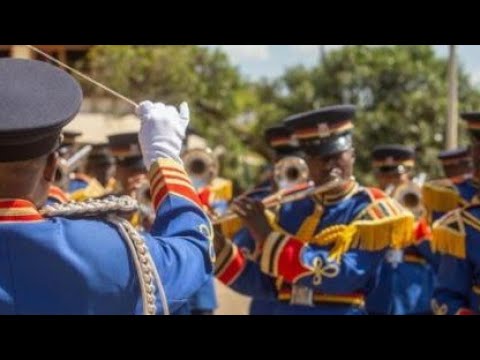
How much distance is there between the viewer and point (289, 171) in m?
8.96

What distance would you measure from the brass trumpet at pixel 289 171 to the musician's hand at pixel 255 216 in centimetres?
306

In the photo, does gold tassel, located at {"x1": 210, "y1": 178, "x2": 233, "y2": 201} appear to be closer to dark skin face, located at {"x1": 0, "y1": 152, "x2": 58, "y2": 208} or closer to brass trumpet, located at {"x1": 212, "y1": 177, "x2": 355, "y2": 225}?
brass trumpet, located at {"x1": 212, "y1": 177, "x2": 355, "y2": 225}

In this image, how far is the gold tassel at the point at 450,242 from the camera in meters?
5.05

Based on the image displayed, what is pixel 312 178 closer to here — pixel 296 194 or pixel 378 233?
pixel 296 194

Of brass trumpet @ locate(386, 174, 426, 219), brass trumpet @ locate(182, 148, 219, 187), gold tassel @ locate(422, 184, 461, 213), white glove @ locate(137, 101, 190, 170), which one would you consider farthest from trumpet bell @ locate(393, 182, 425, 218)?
white glove @ locate(137, 101, 190, 170)

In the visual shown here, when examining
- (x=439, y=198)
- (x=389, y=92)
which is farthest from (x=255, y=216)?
(x=389, y=92)

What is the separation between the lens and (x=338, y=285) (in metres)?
5.58

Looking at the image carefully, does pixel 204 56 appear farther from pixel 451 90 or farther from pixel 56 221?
pixel 56 221

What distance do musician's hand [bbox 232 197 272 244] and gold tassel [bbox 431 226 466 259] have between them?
0.91m

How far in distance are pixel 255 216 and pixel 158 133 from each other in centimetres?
224

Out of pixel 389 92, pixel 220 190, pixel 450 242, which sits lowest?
pixel 389 92

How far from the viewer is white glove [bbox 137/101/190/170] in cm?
→ 350
